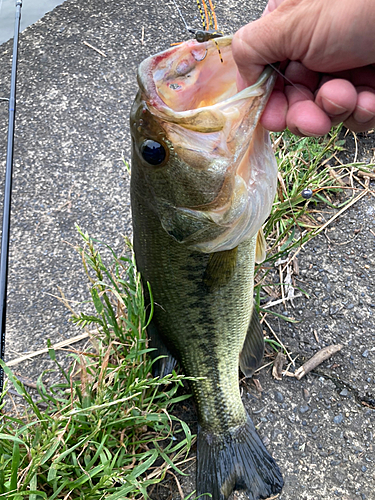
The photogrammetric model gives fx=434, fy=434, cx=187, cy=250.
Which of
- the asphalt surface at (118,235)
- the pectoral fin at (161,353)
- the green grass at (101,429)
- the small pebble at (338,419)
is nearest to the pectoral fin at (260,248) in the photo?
the green grass at (101,429)

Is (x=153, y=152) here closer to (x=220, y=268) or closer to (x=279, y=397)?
(x=220, y=268)

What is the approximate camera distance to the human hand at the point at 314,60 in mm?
1228

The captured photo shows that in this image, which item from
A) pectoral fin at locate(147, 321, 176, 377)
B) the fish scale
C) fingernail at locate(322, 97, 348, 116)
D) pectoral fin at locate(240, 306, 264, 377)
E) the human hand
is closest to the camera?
the human hand

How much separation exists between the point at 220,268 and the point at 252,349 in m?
0.54

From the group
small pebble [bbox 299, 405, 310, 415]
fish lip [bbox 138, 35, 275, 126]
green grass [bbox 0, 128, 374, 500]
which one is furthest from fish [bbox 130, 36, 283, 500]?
small pebble [bbox 299, 405, 310, 415]

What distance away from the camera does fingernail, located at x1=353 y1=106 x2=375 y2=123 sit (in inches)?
55.7

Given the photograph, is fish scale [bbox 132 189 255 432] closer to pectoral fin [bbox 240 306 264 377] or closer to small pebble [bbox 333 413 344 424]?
pectoral fin [bbox 240 306 264 377]

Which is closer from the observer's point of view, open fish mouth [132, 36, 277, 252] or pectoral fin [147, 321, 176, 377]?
open fish mouth [132, 36, 277, 252]

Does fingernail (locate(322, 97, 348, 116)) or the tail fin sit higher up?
fingernail (locate(322, 97, 348, 116))

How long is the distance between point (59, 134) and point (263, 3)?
2.27m

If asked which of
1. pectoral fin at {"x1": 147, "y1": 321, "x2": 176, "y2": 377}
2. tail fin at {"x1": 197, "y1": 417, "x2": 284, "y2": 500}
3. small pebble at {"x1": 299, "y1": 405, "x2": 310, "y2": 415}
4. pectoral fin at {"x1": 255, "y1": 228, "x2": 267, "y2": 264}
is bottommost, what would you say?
small pebble at {"x1": 299, "y1": 405, "x2": 310, "y2": 415}

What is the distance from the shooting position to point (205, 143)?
1.47 meters

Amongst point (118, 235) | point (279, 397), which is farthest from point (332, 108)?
point (118, 235)

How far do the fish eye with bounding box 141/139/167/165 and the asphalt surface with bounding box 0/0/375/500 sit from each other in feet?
3.89
